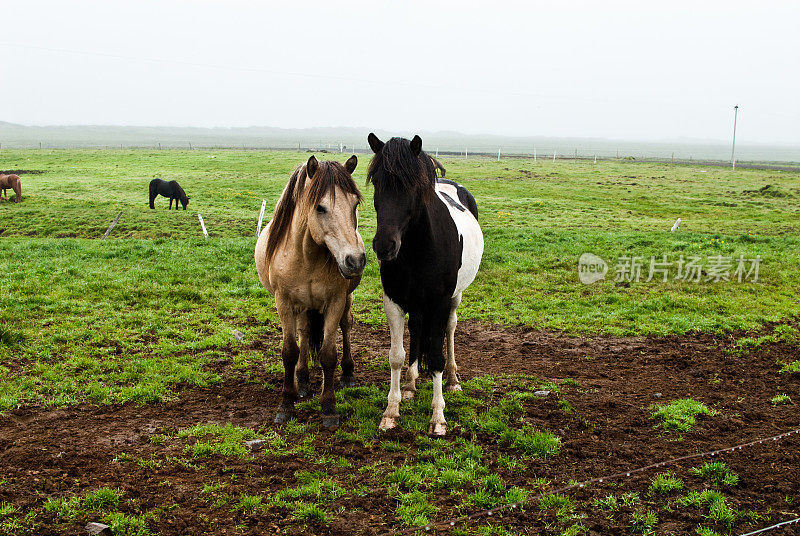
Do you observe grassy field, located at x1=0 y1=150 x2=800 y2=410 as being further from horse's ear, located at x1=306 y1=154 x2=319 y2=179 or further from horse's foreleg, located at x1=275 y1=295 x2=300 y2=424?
horse's ear, located at x1=306 y1=154 x2=319 y2=179

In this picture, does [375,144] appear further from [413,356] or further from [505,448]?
[505,448]

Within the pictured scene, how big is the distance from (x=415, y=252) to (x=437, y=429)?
182 centimetres

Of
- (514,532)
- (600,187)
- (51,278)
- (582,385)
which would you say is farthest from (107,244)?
(600,187)

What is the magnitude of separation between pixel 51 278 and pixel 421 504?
9550 millimetres

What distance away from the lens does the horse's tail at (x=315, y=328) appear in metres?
6.41

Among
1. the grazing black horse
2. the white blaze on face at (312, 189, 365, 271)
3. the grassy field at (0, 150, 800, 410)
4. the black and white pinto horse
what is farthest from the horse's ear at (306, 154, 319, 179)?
the grazing black horse

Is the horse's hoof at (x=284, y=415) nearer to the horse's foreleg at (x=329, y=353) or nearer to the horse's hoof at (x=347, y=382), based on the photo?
the horse's foreleg at (x=329, y=353)

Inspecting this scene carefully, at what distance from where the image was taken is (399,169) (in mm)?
5023

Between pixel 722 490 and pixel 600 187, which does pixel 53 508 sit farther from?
pixel 600 187

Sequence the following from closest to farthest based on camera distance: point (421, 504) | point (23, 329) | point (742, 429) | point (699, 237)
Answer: point (421, 504) < point (742, 429) < point (23, 329) < point (699, 237)

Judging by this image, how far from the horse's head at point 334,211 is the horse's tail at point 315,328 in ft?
4.04

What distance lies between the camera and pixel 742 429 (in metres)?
5.62

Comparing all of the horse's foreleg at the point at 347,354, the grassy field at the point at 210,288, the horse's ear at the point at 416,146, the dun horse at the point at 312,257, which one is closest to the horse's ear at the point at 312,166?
the dun horse at the point at 312,257

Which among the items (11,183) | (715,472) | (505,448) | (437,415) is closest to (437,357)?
(437,415)
